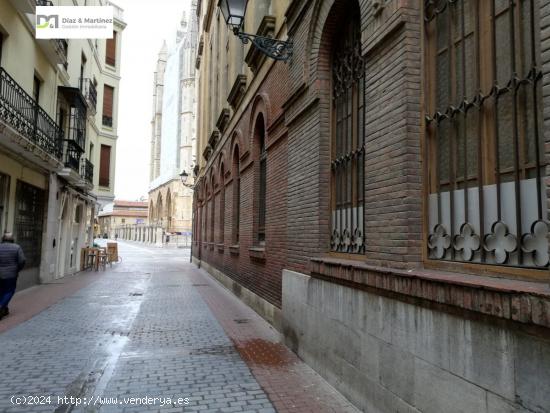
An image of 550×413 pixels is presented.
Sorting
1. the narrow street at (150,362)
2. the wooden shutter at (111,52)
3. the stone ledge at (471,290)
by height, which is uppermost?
the wooden shutter at (111,52)

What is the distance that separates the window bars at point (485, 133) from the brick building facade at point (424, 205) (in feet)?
0.04

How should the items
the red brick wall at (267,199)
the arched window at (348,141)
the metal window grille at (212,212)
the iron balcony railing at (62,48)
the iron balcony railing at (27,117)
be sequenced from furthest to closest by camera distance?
the metal window grille at (212,212)
the iron balcony railing at (62,48)
the iron balcony railing at (27,117)
the red brick wall at (267,199)
the arched window at (348,141)

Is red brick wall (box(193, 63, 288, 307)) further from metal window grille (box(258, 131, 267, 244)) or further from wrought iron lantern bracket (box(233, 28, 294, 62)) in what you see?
wrought iron lantern bracket (box(233, 28, 294, 62))

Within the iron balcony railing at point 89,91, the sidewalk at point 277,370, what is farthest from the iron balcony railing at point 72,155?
the sidewalk at point 277,370

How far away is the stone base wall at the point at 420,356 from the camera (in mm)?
2473

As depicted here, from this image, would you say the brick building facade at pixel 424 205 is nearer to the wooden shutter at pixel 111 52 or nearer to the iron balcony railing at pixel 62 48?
the iron balcony railing at pixel 62 48

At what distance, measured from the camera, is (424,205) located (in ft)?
12.7

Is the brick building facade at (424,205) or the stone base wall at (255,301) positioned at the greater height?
the brick building facade at (424,205)

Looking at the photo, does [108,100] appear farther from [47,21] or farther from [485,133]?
[485,133]

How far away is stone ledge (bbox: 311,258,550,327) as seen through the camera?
2.34m

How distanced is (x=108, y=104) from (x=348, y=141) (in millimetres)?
22317

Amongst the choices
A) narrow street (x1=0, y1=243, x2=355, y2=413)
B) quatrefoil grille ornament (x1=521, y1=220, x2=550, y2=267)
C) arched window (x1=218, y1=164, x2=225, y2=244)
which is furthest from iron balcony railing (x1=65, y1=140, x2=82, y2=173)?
quatrefoil grille ornament (x1=521, y1=220, x2=550, y2=267)

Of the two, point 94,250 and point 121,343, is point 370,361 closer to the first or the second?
point 121,343

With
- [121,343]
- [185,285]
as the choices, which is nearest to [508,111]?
[121,343]
